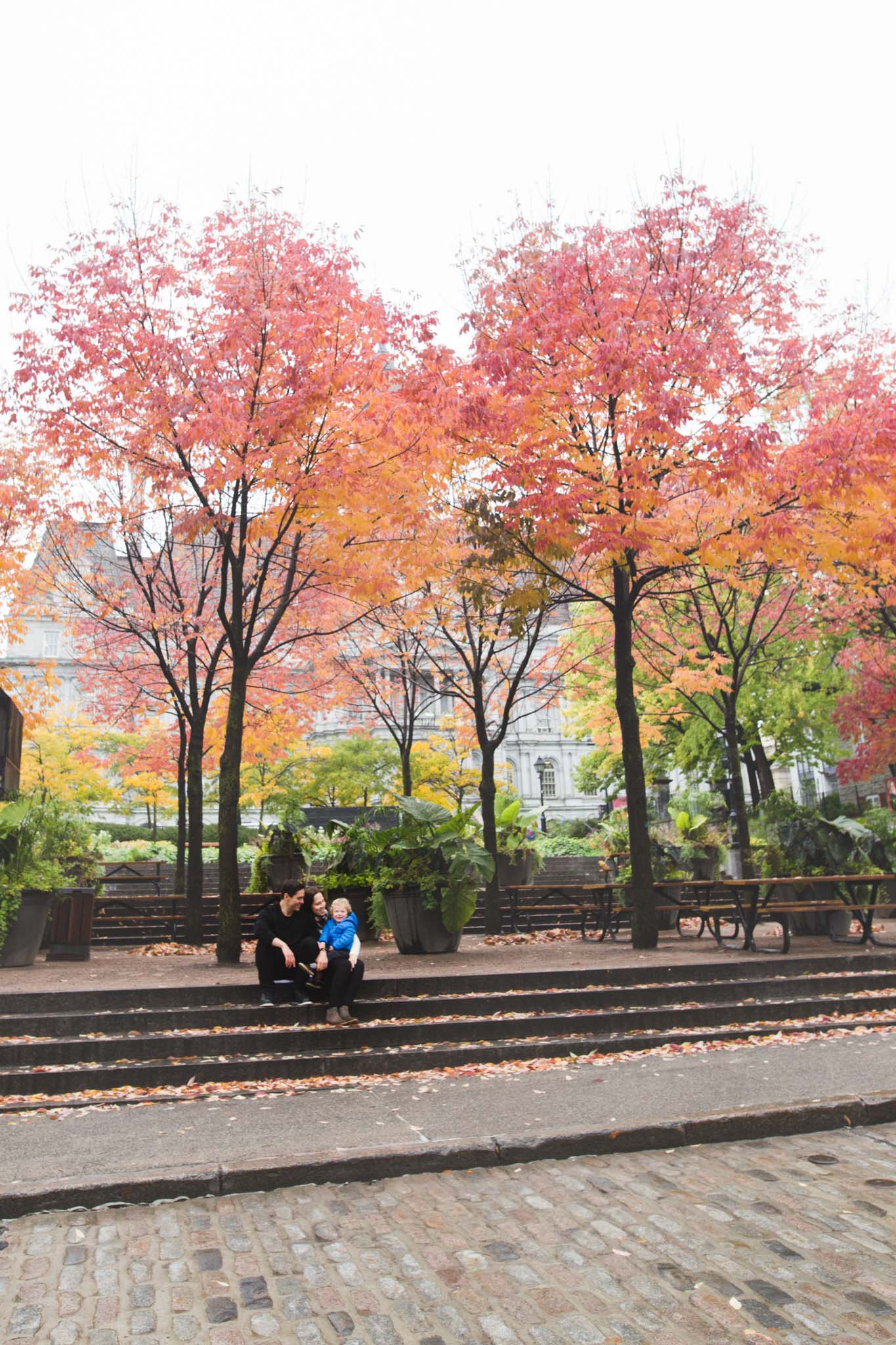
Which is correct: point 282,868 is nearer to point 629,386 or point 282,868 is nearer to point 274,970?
point 274,970

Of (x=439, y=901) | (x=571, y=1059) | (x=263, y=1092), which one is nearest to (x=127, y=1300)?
(x=263, y=1092)

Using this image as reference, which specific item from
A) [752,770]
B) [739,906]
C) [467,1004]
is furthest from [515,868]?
[752,770]

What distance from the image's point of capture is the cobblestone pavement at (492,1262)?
11.8 ft

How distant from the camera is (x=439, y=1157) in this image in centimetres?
534

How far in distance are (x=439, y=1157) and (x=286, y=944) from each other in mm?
3175

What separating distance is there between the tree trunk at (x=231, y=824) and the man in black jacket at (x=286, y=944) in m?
2.99

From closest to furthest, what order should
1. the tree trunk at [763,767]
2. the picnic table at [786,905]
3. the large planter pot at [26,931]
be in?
1. the large planter pot at [26,931]
2. the picnic table at [786,905]
3. the tree trunk at [763,767]

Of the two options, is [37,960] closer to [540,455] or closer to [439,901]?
[439,901]

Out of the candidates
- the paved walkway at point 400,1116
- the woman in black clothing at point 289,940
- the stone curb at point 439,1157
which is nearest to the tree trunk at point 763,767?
the paved walkway at point 400,1116

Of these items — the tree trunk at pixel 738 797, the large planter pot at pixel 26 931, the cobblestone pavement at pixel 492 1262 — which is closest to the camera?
the cobblestone pavement at pixel 492 1262

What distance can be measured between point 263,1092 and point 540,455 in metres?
7.14

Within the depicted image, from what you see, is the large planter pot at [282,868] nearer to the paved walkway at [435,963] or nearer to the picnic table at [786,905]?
the paved walkway at [435,963]

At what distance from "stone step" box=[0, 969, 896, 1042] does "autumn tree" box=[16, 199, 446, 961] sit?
130 inches

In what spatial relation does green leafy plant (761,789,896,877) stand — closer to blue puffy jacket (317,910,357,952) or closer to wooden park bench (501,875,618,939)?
wooden park bench (501,875,618,939)
